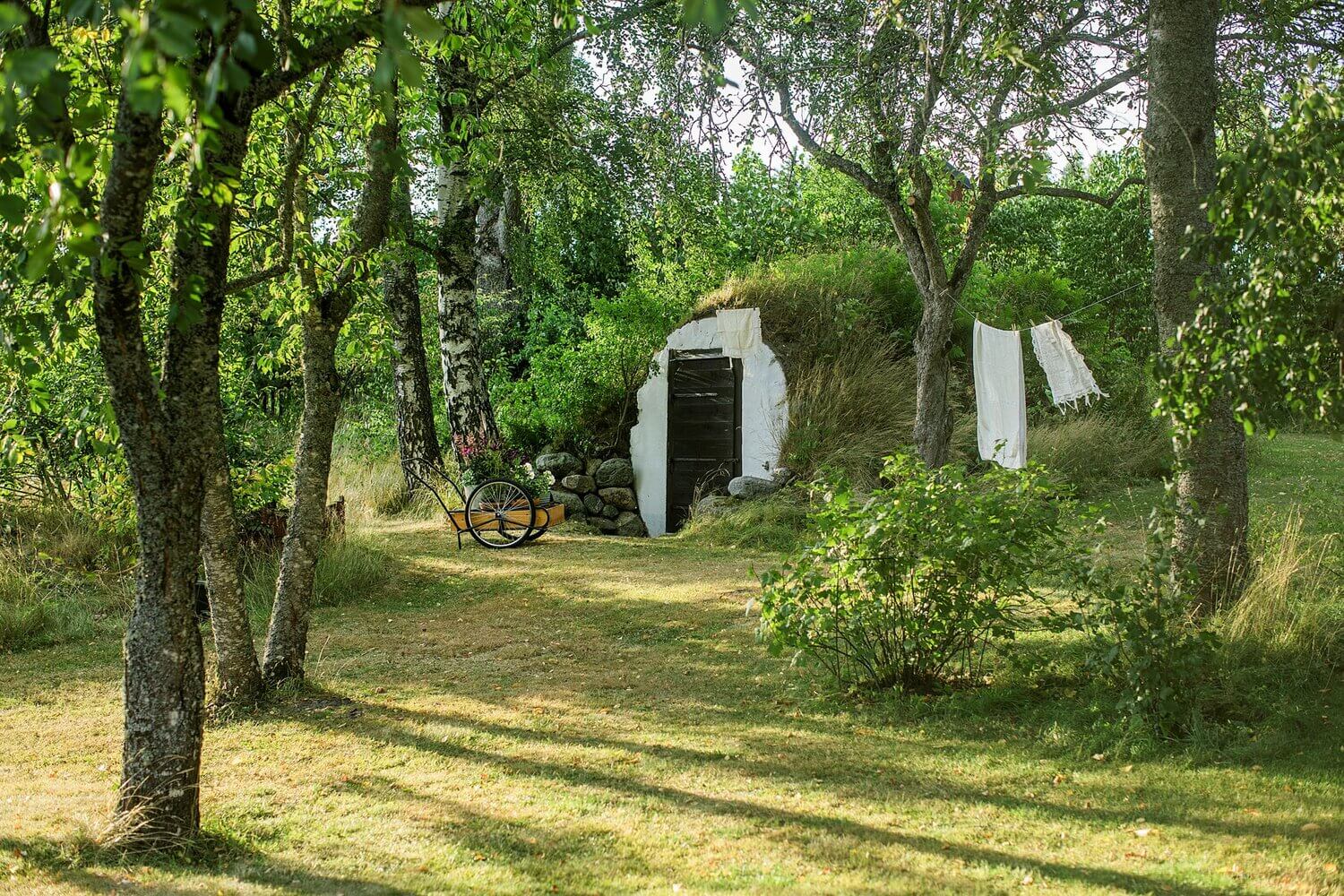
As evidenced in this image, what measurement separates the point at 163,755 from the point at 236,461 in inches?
217

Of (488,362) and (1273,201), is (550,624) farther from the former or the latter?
(488,362)

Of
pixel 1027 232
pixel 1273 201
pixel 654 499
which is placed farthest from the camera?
pixel 1027 232

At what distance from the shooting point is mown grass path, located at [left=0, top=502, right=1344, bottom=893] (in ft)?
10.9

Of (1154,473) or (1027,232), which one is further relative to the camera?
(1027,232)

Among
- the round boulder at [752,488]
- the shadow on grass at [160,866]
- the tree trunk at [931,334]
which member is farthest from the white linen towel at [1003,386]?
the shadow on grass at [160,866]

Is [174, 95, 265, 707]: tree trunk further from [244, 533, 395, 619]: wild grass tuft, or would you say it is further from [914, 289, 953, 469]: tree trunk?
[914, 289, 953, 469]: tree trunk

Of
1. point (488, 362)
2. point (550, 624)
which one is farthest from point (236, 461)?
point (488, 362)

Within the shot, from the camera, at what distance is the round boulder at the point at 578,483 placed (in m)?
13.7

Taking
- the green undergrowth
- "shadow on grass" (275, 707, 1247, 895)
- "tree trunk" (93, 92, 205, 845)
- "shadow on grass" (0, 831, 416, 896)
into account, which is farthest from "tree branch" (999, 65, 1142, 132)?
"shadow on grass" (0, 831, 416, 896)

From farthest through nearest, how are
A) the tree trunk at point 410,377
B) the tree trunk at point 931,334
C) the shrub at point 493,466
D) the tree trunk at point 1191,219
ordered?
the tree trunk at point 410,377, the shrub at point 493,466, the tree trunk at point 931,334, the tree trunk at point 1191,219

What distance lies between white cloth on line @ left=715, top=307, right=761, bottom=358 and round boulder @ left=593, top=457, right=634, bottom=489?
2089 millimetres

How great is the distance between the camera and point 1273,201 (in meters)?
3.04

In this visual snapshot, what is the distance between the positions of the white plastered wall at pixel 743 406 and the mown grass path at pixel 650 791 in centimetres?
694

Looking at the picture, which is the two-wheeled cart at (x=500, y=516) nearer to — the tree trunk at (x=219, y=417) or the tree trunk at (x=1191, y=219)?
the tree trunk at (x=219, y=417)
